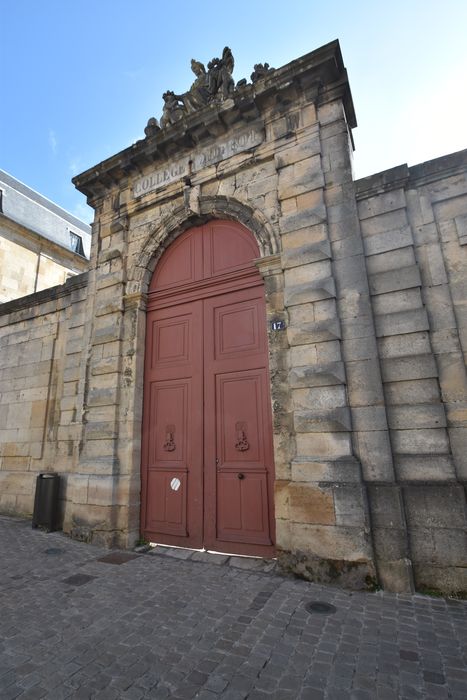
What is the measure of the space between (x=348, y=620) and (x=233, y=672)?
38.3 inches

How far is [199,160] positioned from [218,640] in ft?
18.2

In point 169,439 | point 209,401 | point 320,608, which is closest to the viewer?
point 320,608

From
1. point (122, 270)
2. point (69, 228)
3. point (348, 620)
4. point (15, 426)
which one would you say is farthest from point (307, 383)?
point (69, 228)

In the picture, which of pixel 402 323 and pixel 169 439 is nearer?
pixel 402 323

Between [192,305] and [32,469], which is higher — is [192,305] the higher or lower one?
the higher one

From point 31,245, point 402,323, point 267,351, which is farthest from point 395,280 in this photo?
point 31,245

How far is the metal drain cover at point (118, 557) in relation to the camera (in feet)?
13.2

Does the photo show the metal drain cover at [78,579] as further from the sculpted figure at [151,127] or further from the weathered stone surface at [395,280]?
the sculpted figure at [151,127]

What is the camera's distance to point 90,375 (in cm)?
543

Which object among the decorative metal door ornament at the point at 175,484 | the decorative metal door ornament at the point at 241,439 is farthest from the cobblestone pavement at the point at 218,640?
the decorative metal door ornament at the point at 241,439

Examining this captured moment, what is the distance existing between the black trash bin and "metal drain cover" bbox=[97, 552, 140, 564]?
1474 millimetres

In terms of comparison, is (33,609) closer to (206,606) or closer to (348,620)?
(206,606)

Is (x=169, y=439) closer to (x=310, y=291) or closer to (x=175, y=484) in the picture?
(x=175, y=484)

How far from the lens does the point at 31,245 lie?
13.1 m
